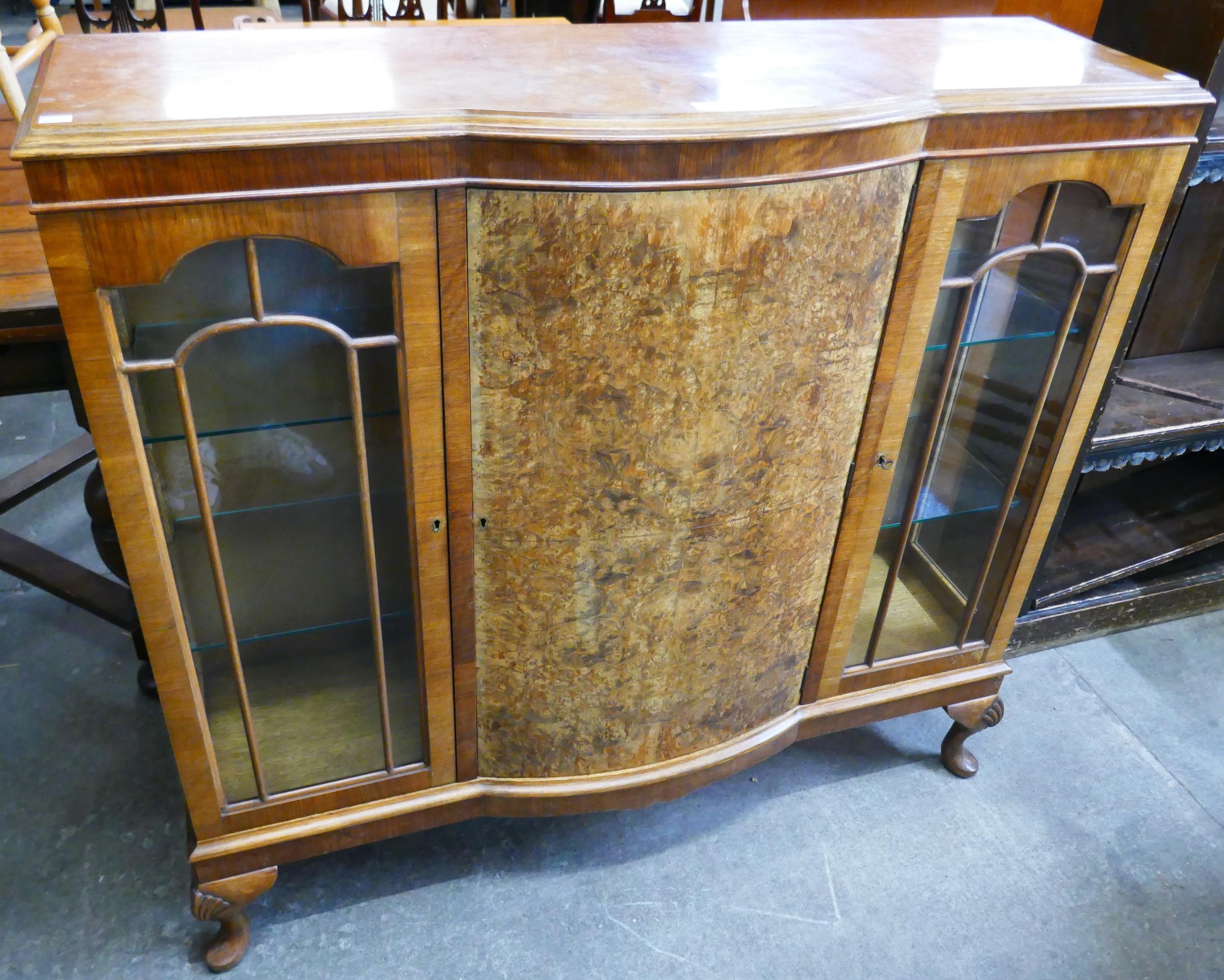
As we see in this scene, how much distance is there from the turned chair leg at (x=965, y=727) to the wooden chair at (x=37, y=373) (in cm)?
151

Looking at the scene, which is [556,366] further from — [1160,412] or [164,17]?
[164,17]

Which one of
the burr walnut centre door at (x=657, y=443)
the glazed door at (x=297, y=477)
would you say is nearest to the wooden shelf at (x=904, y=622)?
the burr walnut centre door at (x=657, y=443)

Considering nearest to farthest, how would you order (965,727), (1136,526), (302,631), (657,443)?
1. (657,443)
2. (302,631)
3. (965,727)
4. (1136,526)

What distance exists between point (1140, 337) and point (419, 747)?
5.61 ft

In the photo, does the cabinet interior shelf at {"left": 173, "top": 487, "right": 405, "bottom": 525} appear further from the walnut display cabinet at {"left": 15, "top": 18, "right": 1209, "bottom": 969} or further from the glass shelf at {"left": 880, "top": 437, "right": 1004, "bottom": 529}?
the glass shelf at {"left": 880, "top": 437, "right": 1004, "bottom": 529}

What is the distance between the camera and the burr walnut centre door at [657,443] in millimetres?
1110

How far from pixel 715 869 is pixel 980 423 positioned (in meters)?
0.87

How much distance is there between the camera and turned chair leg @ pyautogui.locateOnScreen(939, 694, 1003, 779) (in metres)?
1.84

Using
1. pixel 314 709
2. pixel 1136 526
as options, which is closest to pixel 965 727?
pixel 1136 526

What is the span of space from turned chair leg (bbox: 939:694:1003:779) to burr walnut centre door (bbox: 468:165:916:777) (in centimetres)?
45

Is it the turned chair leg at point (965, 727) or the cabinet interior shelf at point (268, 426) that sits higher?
the cabinet interior shelf at point (268, 426)

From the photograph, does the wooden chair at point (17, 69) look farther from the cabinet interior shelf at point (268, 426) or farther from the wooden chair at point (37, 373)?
the cabinet interior shelf at point (268, 426)

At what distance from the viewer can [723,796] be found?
188 cm

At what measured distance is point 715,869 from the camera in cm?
175
